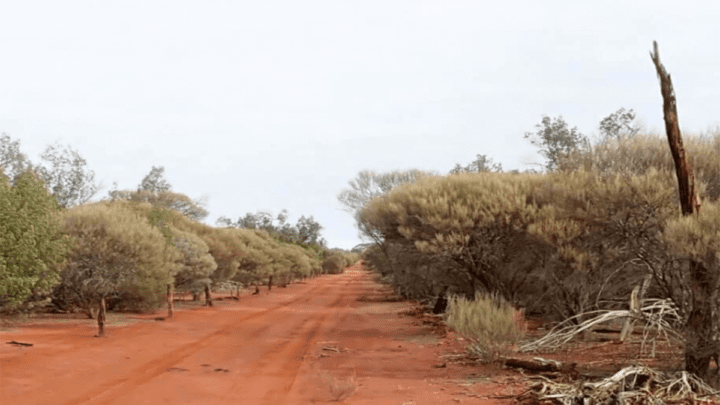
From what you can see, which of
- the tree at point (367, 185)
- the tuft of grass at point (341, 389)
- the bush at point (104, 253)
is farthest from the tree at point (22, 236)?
the tree at point (367, 185)

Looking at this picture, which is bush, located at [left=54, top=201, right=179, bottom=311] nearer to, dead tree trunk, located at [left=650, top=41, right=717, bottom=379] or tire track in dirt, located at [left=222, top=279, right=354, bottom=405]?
tire track in dirt, located at [left=222, top=279, right=354, bottom=405]

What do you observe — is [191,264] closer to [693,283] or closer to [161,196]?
[693,283]

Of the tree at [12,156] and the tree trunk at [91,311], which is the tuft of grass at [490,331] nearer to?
the tree trunk at [91,311]

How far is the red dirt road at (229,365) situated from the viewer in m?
8.52

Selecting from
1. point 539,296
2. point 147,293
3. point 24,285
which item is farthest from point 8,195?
point 539,296

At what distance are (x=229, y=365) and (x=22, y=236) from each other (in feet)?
18.7

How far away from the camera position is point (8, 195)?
1215 cm

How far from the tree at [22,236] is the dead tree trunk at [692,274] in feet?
42.7

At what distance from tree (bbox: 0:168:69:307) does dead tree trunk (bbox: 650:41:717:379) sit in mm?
13008

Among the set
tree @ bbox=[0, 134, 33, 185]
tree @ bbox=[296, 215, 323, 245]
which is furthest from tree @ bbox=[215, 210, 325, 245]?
tree @ bbox=[0, 134, 33, 185]

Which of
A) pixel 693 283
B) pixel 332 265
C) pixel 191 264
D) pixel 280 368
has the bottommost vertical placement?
pixel 280 368

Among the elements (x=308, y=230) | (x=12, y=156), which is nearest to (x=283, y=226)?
(x=308, y=230)

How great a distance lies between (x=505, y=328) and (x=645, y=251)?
2.98 m

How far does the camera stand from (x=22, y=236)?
12188 millimetres
